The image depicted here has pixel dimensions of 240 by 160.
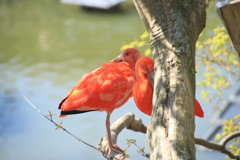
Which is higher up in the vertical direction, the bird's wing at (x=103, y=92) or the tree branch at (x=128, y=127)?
the bird's wing at (x=103, y=92)

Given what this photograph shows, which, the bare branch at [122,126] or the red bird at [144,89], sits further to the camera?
the bare branch at [122,126]

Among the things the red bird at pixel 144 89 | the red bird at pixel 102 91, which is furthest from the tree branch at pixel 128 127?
the red bird at pixel 144 89

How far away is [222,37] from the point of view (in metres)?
2.17

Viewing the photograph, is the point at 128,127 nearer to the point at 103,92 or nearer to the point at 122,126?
the point at 122,126

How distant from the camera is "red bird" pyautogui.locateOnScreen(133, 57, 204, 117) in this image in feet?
3.78

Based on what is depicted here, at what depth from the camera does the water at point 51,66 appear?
11.3 ft

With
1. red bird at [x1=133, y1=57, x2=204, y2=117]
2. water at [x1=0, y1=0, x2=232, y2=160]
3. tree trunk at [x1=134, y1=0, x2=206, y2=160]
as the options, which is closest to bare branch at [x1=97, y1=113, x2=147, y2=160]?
red bird at [x1=133, y1=57, x2=204, y2=117]

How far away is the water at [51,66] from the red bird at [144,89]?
6.61 feet

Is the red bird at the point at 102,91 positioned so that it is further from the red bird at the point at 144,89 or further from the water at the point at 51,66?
the water at the point at 51,66

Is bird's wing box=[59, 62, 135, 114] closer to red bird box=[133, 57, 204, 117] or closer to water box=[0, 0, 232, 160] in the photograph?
red bird box=[133, 57, 204, 117]

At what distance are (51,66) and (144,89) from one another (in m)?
3.66

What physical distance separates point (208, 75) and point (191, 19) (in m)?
1.30

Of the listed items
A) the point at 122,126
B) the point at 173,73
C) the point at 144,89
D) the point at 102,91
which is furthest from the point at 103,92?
the point at 173,73

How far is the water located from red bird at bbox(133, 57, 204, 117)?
2.02 metres
